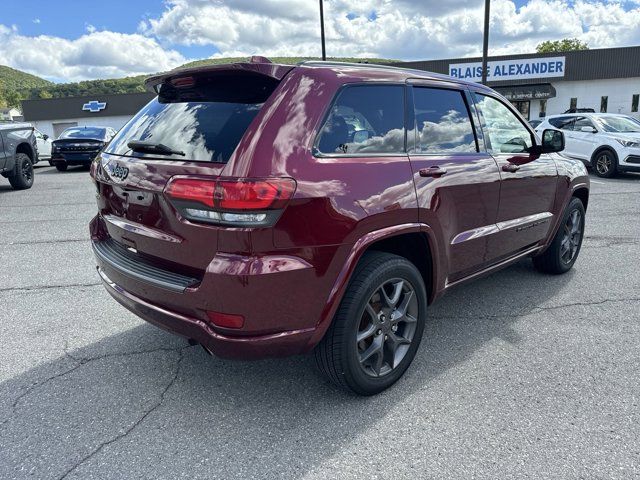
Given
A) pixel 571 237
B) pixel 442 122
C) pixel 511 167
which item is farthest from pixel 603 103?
pixel 442 122

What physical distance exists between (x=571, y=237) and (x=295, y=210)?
3834 millimetres

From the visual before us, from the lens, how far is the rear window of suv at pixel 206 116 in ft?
7.96

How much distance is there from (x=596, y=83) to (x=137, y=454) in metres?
40.1

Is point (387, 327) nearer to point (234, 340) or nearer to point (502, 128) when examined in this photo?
point (234, 340)

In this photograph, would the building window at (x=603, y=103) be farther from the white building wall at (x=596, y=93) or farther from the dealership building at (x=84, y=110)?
the dealership building at (x=84, y=110)

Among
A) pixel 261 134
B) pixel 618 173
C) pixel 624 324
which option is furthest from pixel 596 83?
pixel 261 134

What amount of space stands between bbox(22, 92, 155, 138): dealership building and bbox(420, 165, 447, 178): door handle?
4406cm

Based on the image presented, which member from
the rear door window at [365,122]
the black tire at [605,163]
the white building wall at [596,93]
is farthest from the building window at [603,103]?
the rear door window at [365,122]

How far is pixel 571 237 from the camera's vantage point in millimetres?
5016

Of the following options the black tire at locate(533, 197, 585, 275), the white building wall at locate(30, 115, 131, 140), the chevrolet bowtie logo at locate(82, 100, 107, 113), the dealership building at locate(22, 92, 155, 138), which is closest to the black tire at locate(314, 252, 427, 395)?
the black tire at locate(533, 197, 585, 275)

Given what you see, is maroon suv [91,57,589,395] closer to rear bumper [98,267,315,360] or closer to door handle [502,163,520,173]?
rear bumper [98,267,315,360]

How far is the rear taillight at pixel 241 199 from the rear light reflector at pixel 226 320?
44cm

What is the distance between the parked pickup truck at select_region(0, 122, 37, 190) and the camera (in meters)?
10.3

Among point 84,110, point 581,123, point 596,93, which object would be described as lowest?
point 581,123
